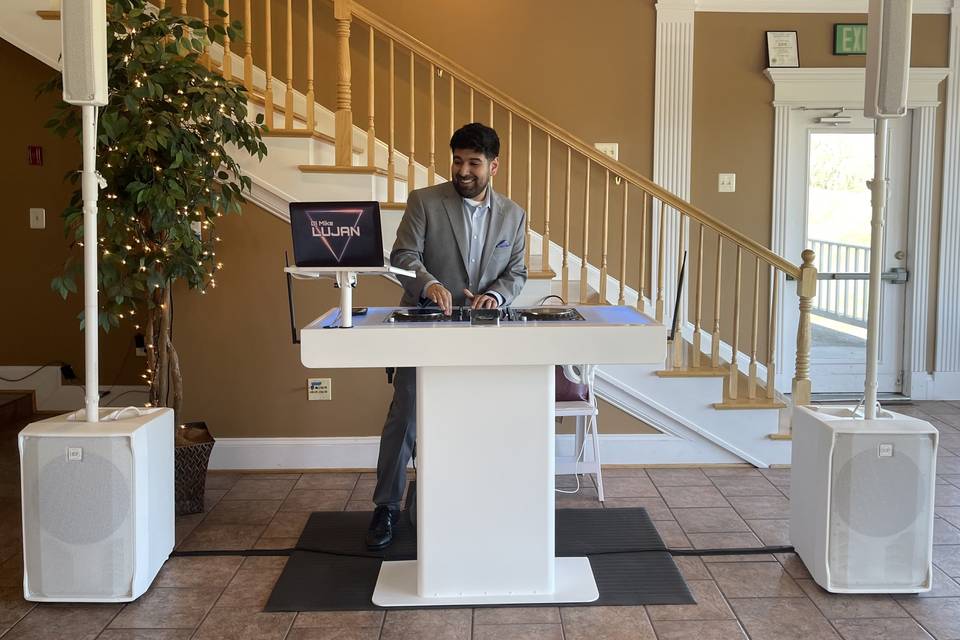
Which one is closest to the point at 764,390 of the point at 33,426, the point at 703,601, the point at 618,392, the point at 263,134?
the point at 618,392

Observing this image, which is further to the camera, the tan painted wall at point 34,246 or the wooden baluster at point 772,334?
the tan painted wall at point 34,246

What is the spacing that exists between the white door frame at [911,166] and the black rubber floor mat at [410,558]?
2.69 m

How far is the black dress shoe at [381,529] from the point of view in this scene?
3.35 meters

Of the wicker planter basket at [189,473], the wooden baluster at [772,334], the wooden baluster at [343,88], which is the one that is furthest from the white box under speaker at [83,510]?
the wooden baluster at [772,334]

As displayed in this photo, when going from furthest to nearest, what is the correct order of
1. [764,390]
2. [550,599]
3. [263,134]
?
[764,390] → [263,134] → [550,599]

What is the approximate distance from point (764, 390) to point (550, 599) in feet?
8.37

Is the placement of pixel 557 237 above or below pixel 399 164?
below

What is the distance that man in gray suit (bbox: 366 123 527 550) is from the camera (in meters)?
3.31

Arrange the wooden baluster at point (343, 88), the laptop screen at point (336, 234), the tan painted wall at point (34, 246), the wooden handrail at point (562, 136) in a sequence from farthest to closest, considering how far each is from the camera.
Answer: the tan painted wall at point (34, 246) < the wooden handrail at point (562, 136) < the wooden baluster at point (343, 88) < the laptop screen at point (336, 234)

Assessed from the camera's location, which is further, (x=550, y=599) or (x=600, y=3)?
(x=600, y=3)

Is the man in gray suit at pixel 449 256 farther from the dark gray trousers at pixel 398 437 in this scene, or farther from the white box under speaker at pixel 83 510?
the white box under speaker at pixel 83 510

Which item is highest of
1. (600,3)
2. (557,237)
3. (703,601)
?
(600,3)

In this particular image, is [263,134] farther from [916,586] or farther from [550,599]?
[916,586]

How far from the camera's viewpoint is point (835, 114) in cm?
569
